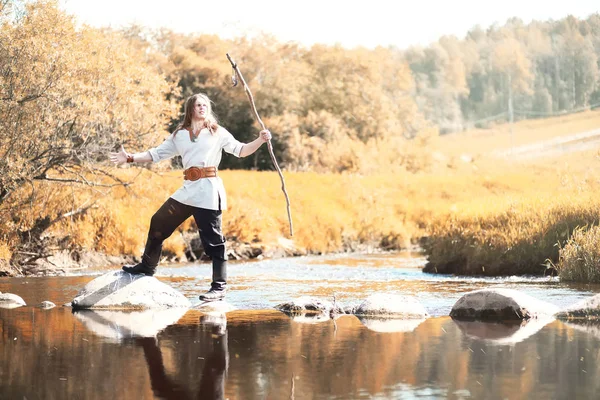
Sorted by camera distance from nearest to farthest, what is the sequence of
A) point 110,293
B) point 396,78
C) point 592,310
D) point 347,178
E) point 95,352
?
point 95,352, point 592,310, point 110,293, point 347,178, point 396,78

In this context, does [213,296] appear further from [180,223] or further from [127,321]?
[127,321]

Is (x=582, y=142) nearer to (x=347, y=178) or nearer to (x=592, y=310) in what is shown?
(x=347, y=178)

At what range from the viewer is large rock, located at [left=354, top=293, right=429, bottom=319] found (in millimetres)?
12617

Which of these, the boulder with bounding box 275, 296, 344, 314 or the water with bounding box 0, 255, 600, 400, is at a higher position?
the boulder with bounding box 275, 296, 344, 314

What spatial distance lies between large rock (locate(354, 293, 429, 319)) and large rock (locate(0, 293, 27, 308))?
4464mm

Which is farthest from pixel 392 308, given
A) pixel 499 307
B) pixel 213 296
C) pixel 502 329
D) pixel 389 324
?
pixel 213 296

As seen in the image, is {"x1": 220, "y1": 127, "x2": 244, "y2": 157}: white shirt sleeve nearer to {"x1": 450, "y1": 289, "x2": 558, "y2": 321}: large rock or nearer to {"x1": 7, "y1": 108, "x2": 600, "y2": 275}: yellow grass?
{"x1": 450, "y1": 289, "x2": 558, "y2": 321}: large rock

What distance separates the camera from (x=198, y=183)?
513 inches

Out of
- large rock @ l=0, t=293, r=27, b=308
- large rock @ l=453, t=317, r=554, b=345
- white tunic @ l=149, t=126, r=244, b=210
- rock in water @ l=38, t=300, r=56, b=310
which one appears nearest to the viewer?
large rock @ l=453, t=317, r=554, b=345

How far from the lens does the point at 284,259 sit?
2611 cm

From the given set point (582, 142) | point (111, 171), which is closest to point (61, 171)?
point (111, 171)

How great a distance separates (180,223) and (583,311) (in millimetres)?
4879

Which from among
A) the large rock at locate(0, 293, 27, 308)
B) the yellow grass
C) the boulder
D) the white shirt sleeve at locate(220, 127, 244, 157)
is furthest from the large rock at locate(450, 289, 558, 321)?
the large rock at locate(0, 293, 27, 308)

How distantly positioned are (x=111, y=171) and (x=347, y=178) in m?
15.9
